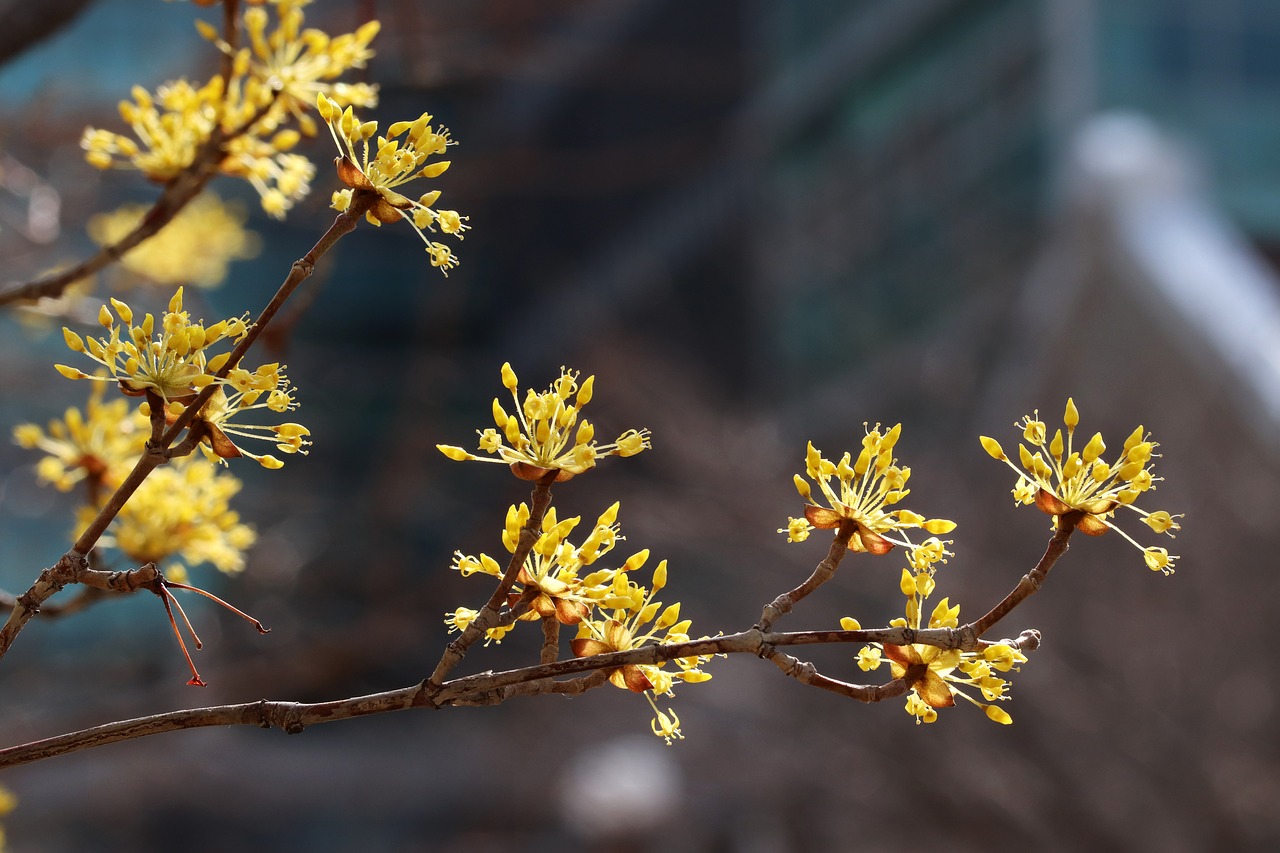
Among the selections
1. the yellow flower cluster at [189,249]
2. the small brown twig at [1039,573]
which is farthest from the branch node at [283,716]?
the yellow flower cluster at [189,249]

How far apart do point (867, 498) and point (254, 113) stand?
722mm

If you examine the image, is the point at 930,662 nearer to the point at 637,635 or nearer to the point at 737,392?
the point at 637,635

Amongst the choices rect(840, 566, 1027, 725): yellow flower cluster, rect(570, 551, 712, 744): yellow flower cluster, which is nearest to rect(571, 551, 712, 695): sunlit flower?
rect(570, 551, 712, 744): yellow flower cluster

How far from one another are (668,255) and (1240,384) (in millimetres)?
8723

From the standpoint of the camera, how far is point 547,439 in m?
0.87

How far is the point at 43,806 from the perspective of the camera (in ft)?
25.6

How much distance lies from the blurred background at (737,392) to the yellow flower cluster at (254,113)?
6.7 inches

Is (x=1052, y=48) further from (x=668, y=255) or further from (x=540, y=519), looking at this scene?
(x=540, y=519)

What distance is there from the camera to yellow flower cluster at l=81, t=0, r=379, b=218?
1271mm

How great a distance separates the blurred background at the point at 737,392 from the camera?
15.6 feet

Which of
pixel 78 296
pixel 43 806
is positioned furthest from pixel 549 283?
pixel 78 296

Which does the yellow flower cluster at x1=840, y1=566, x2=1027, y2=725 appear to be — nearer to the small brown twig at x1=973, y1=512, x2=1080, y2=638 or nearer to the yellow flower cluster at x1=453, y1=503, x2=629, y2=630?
the small brown twig at x1=973, y1=512, x2=1080, y2=638

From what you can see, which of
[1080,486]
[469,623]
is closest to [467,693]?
[469,623]

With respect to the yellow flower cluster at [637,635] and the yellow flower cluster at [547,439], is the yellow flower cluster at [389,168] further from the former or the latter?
the yellow flower cluster at [637,635]
